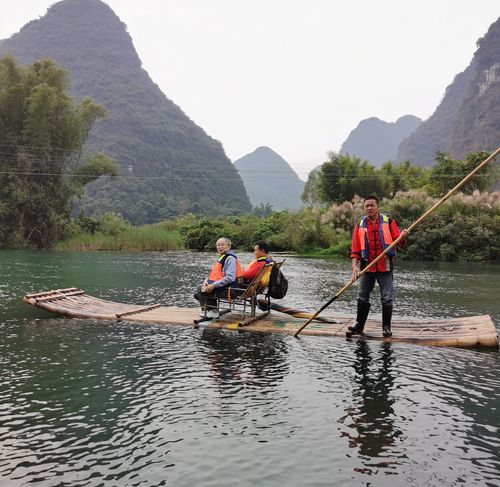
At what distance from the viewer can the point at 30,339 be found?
30.9ft

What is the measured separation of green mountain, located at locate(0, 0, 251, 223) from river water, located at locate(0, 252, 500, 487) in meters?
77.5

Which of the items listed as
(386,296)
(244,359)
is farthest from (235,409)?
(386,296)

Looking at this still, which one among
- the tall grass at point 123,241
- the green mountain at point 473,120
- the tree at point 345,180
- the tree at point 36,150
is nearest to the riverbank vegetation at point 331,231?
the tall grass at point 123,241

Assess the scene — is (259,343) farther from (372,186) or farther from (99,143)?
(99,143)

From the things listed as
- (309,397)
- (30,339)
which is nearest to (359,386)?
(309,397)

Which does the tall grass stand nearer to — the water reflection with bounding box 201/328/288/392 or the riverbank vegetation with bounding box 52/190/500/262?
the riverbank vegetation with bounding box 52/190/500/262

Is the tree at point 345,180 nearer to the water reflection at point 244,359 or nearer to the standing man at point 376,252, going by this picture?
the standing man at point 376,252

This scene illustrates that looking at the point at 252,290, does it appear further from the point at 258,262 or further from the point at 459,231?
the point at 459,231

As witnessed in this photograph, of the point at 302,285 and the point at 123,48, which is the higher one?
the point at 123,48

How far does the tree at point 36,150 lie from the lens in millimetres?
41656

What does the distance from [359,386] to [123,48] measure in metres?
176

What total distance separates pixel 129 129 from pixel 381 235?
116 meters

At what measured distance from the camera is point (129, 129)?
119m

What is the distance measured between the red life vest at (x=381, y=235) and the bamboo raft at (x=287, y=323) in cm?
149
